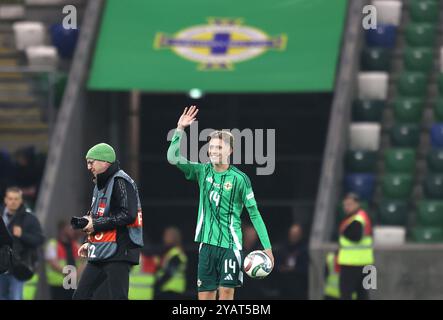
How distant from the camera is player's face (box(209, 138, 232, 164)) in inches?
586

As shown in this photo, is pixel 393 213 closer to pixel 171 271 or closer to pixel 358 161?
pixel 358 161

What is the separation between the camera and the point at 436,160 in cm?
2545

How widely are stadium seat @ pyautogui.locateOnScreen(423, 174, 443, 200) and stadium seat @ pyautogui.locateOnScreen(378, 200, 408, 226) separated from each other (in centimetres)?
51

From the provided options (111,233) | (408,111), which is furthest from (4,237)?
(408,111)

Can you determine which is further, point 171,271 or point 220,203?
point 171,271

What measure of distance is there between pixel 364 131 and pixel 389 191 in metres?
1.15

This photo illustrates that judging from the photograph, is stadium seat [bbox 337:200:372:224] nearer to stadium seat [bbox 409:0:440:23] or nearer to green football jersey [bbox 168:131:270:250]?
stadium seat [bbox 409:0:440:23]

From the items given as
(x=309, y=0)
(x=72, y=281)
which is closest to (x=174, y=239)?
(x=72, y=281)

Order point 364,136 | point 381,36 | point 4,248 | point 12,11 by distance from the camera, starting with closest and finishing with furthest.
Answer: point 4,248
point 364,136
point 381,36
point 12,11

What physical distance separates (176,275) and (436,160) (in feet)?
15.9

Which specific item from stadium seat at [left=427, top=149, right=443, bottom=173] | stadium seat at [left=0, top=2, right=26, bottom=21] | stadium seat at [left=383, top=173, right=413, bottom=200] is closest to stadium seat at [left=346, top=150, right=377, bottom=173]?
stadium seat at [left=383, top=173, right=413, bottom=200]

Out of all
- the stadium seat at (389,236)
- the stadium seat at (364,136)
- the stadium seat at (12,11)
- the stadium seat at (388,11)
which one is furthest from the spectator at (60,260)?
the stadium seat at (388,11)

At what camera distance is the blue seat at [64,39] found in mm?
27656

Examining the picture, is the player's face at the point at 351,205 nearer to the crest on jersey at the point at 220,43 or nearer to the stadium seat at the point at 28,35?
the crest on jersey at the point at 220,43
